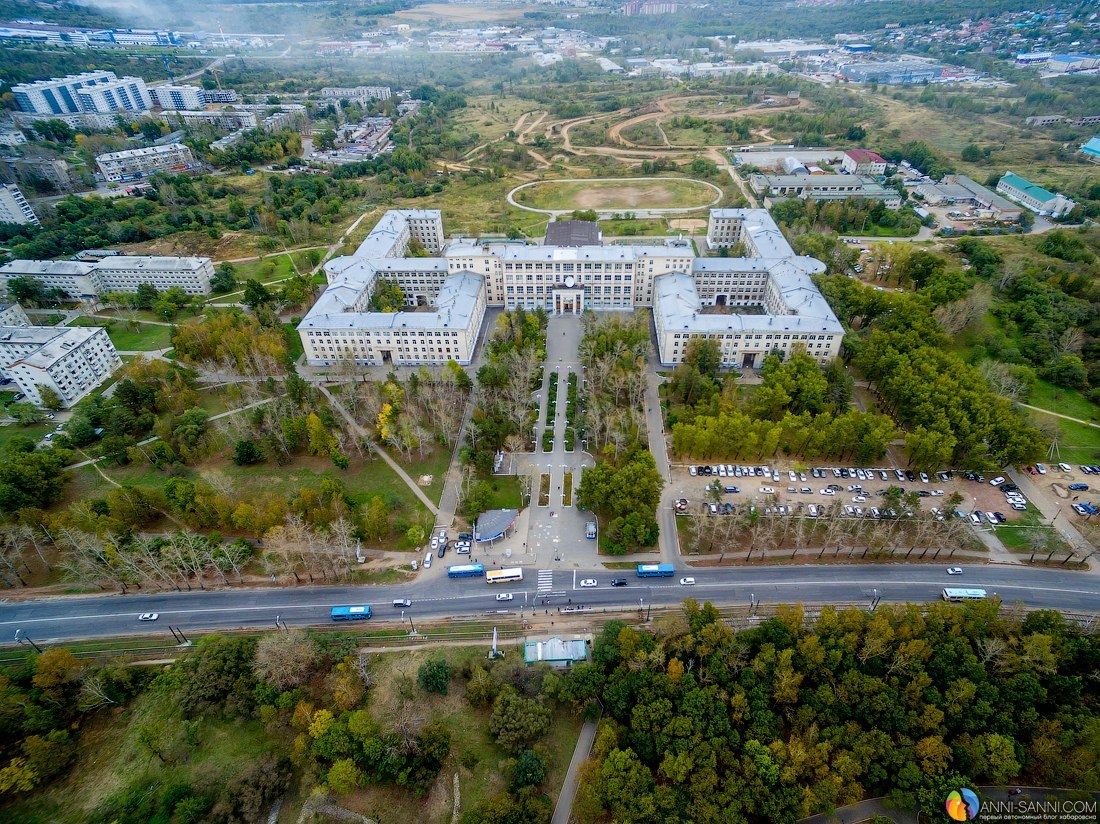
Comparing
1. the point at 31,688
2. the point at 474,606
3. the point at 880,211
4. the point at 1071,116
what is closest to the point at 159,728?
the point at 31,688

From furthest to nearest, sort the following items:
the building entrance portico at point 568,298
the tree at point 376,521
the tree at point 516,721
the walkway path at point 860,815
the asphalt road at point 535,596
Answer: the building entrance portico at point 568,298 < the tree at point 376,521 < the asphalt road at point 535,596 < the tree at point 516,721 < the walkway path at point 860,815

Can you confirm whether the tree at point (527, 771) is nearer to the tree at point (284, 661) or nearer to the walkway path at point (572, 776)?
the walkway path at point (572, 776)

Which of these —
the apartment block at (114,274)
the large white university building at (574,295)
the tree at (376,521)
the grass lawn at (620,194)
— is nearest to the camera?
the tree at (376,521)

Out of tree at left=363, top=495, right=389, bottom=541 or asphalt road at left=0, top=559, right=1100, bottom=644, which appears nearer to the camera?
asphalt road at left=0, top=559, right=1100, bottom=644

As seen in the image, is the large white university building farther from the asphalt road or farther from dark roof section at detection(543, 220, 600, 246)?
the asphalt road

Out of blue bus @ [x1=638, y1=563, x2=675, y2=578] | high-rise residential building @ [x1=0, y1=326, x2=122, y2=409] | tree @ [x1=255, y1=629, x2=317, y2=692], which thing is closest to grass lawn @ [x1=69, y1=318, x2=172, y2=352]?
high-rise residential building @ [x1=0, y1=326, x2=122, y2=409]

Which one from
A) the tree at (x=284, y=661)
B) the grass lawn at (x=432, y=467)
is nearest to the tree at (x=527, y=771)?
the tree at (x=284, y=661)
